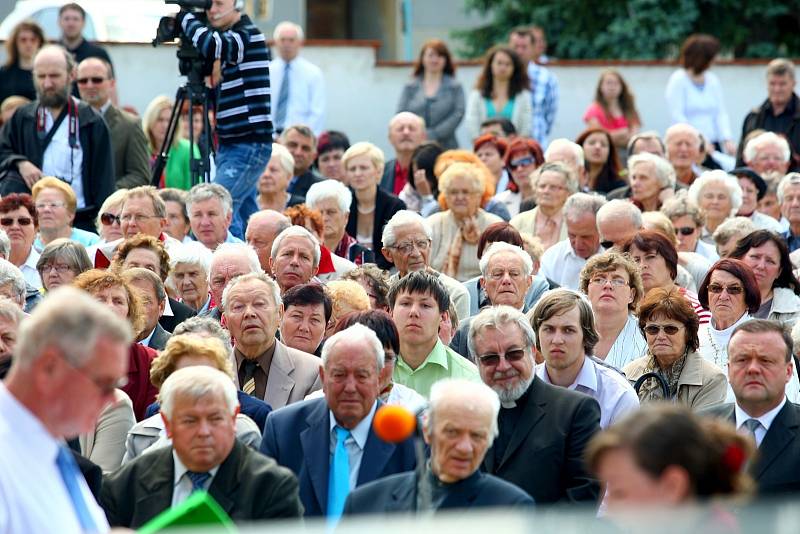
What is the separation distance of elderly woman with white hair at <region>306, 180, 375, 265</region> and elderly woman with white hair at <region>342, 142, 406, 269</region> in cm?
58

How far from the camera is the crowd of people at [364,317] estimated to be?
387cm

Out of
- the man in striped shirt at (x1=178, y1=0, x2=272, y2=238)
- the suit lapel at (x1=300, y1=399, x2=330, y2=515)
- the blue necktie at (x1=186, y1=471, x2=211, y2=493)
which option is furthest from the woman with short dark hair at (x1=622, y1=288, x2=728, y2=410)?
the man in striped shirt at (x1=178, y1=0, x2=272, y2=238)

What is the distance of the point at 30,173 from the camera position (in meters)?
11.6

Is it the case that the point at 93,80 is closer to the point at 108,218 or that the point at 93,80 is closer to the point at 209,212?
the point at 108,218

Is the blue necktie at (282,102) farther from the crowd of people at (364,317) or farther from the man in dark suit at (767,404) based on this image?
the man in dark suit at (767,404)

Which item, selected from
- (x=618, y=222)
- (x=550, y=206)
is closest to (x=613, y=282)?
(x=618, y=222)

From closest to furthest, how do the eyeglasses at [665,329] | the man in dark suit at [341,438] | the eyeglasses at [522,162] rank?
the man in dark suit at [341,438]
the eyeglasses at [665,329]
the eyeglasses at [522,162]

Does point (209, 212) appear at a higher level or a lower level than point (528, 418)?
higher

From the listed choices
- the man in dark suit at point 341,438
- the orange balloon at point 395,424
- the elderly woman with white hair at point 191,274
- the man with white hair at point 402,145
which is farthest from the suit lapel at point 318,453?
the man with white hair at point 402,145

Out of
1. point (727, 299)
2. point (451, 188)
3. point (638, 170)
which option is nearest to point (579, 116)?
point (638, 170)

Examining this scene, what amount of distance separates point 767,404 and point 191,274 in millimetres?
3679

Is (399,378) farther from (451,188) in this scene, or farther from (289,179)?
(289,179)

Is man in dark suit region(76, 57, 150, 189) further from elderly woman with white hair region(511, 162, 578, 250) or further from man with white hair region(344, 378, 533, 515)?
man with white hair region(344, 378, 533, 515)

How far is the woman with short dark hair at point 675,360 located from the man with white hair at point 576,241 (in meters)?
2.46
